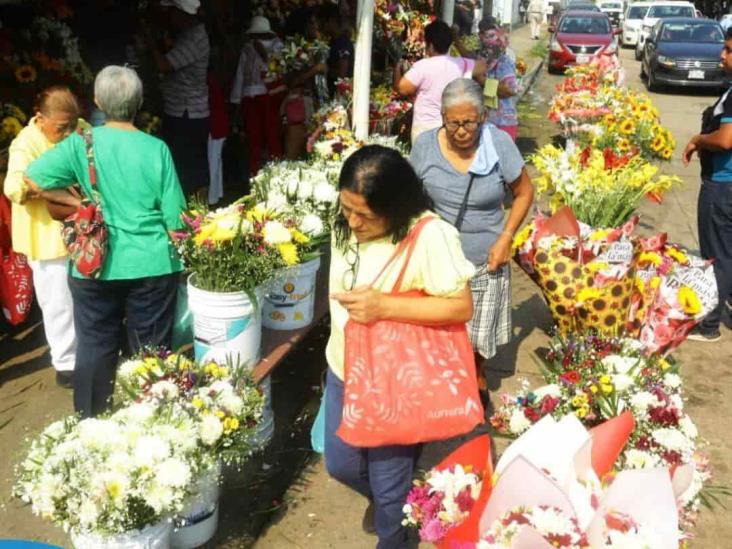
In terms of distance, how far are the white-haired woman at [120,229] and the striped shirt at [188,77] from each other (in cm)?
279

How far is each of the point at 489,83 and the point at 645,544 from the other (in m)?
5.41

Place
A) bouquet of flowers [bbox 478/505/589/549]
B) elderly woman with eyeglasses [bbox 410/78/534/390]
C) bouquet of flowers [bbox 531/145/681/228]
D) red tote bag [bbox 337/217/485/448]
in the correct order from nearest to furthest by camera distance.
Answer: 1. bouquet of flowers [bbox 478/505/589/549]
2. red tote bag [bbox 337/217/485/448]
3. elderly woman with eyeglasses [bbox 410/78/534/390]
4. bouquet of flowers [bbox 531/145/681/228]

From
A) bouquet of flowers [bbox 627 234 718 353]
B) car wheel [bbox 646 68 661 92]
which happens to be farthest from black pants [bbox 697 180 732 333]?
car wheel [bbox 646 68 661 92]

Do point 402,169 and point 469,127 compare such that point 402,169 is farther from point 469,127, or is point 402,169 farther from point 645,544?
point 645,544

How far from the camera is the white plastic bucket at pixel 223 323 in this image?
11.3 feet

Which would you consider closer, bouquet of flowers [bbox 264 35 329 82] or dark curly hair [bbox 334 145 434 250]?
dark curly hair [bbox 334 145 434 250]

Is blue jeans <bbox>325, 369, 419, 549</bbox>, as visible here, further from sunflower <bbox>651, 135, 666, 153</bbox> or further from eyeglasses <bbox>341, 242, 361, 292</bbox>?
sunflower <bbox>651, 135, 666, 153</bbox>

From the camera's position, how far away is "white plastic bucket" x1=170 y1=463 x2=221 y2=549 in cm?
301

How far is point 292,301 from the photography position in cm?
407

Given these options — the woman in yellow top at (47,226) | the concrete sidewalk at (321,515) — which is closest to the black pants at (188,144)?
the woman in yellow top at (47,226)

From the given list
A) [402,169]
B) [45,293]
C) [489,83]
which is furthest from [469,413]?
[489,83]

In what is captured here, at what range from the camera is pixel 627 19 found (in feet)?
91.9

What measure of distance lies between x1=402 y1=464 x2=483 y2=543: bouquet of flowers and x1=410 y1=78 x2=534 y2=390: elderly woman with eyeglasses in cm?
181

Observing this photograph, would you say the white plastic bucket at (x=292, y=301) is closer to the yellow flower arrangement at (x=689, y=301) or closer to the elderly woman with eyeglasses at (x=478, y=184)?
the elderly woman with eyeglasses at (x=478, y=184)
